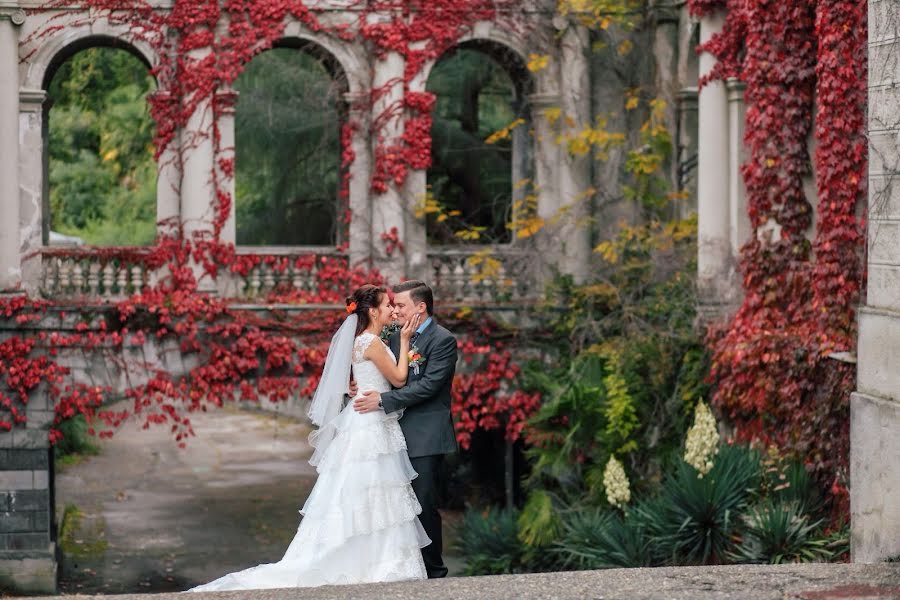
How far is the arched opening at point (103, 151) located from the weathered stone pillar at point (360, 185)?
1066 cm

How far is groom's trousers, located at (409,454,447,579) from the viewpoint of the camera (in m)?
9.42

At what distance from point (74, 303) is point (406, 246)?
4078 millimetres

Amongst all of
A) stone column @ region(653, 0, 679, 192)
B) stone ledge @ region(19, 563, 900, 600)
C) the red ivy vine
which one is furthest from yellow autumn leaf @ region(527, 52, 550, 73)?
stone ledge @ region(19, 563, 900, 600)

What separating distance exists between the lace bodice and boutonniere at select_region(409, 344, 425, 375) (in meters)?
0.13

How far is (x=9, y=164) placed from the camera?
57.7 feet

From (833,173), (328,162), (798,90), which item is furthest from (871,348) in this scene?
(328,162)

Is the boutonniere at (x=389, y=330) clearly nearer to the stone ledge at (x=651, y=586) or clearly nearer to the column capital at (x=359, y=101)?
the stone ledge at (x=651, y=586)

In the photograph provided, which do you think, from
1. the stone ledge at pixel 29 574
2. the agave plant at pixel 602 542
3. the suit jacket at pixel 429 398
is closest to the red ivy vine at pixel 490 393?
the agave plant at pixel 602 542

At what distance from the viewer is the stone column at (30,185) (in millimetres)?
17875

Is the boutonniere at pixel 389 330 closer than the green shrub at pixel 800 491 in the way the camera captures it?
Yes

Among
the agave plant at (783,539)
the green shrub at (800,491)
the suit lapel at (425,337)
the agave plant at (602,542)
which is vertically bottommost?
the agave plant at (602,542)

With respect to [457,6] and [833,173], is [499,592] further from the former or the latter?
[457,6]

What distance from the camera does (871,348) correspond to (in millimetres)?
9320

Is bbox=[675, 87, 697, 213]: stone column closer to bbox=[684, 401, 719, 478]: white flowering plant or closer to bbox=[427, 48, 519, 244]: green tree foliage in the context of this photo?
bbox=[427, 48, 519, 244]: green tree foliage
